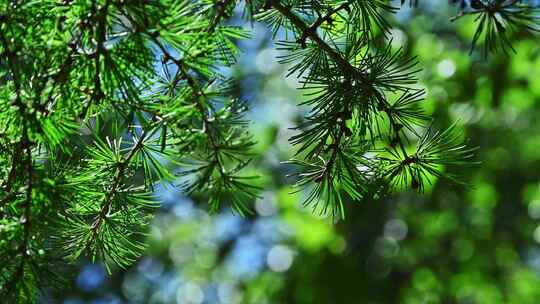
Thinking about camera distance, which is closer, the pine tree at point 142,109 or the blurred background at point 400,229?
the pine tree at point 142,109

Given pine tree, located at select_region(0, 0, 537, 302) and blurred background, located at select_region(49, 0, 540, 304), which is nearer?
pine tree, located at select_region(0, 0, 537, 302)

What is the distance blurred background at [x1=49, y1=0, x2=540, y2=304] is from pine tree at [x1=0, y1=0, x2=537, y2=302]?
201cm

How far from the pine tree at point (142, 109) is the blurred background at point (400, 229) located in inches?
79.1

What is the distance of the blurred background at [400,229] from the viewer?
383cm

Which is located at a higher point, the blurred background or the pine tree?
the blurred background

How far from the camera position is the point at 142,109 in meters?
1.06

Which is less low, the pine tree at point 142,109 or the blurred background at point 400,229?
the blurred background at point 400,229

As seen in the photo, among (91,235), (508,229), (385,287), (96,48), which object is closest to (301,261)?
(385,287)

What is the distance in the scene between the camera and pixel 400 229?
4.82m

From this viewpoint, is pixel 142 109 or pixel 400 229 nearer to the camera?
pixel 142 109

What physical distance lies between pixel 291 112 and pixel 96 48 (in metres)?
4.37

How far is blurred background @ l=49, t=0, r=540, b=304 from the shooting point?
3.83 meters

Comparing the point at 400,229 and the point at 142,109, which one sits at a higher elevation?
the point at 400,229

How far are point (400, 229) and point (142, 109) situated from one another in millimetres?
3906
